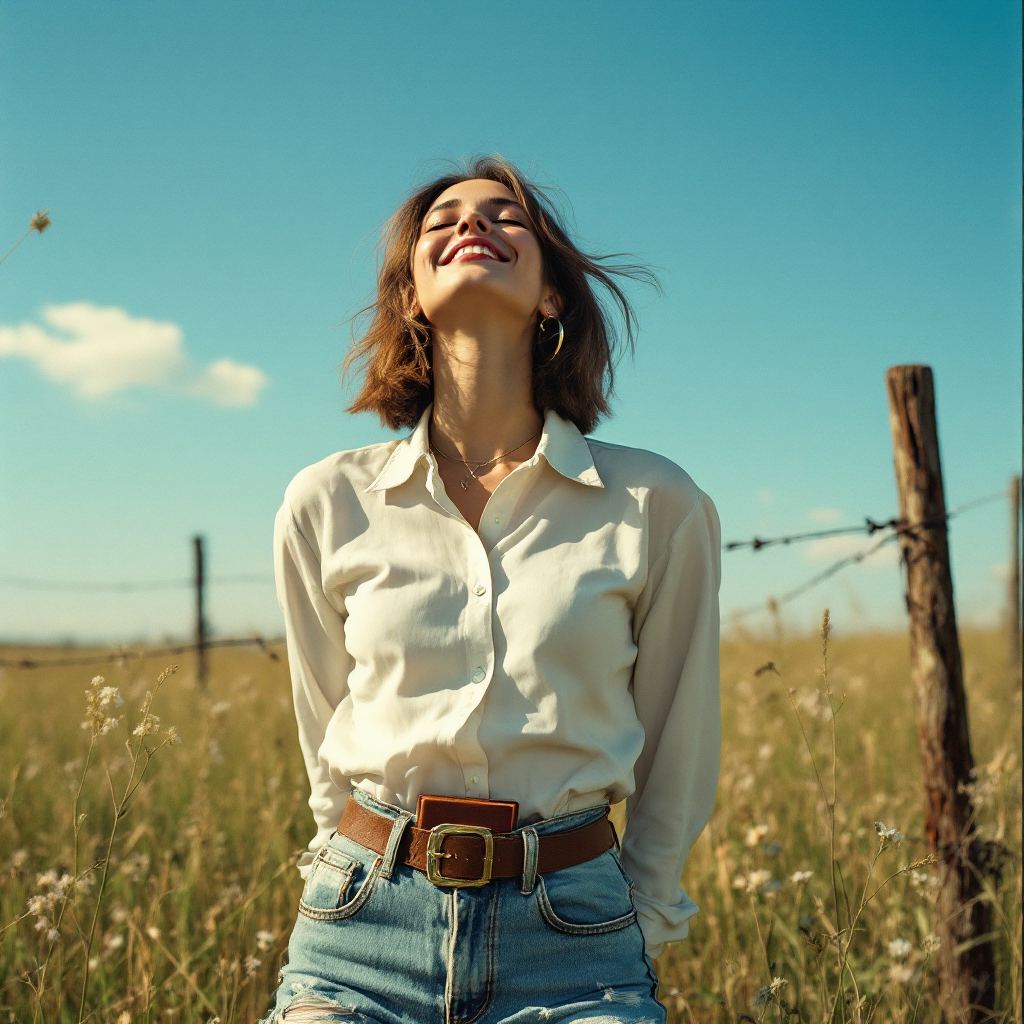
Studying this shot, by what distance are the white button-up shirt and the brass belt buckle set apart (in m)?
0.11

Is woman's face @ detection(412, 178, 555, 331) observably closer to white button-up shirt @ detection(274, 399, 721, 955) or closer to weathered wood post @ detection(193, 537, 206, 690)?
white button-up shirt @ detection(274, 399, 721, 955)

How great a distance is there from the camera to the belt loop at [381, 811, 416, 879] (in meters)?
1.67

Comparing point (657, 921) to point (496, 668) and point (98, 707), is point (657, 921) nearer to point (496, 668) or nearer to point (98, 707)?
point (496, 668)

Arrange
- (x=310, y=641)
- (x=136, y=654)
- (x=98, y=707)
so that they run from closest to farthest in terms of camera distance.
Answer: (x=98, y=707) < (x=310, y=641) < (x=136, y=654)

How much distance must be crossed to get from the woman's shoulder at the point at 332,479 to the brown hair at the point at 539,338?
1.21ft

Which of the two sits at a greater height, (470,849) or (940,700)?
(940,700)

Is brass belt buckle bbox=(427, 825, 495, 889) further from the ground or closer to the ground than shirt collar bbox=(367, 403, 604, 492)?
closer to the ground

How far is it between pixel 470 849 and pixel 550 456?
2.81ft

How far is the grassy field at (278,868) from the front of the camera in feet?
7.37

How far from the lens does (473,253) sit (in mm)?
2098

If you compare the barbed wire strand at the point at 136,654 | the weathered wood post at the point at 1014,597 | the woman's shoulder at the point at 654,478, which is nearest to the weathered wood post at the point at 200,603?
the barbed wire strand at the point at 136,654

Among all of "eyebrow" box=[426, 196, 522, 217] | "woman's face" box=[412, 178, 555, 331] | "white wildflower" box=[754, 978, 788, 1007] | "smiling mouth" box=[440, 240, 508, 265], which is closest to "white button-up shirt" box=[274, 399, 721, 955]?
"white wildflower" box=[754, 978, 788, 1007]

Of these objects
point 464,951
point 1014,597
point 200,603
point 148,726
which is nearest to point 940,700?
point 464,951

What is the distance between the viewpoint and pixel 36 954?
2.88m
